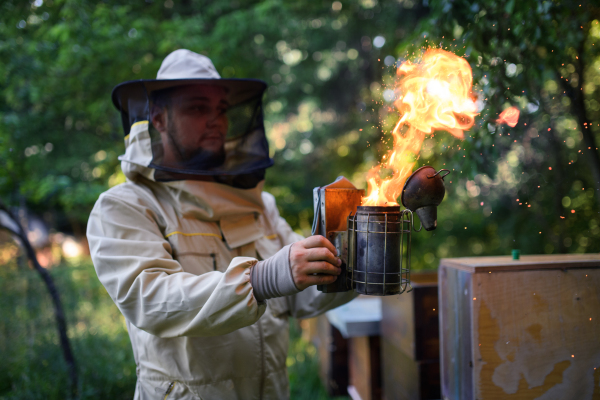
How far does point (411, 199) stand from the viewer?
4.73 feet

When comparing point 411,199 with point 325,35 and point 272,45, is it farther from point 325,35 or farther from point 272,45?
point 325,35

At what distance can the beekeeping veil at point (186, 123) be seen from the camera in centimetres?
196

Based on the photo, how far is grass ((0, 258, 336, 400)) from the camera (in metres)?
3.29

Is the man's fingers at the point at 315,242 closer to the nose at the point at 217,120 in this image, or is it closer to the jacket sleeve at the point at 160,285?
the jacket sleeve at the point at 160,285

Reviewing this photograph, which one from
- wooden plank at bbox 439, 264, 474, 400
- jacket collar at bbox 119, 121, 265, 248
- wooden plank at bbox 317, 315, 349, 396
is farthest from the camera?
wooden plank at bbox 317, 315, 349, 396

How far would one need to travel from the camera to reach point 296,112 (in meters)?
7.93

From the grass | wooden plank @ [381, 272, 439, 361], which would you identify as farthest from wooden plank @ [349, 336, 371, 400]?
wooden plank @ [381, 272, 439, 361]

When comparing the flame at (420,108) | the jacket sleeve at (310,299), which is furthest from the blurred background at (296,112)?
the jacket sleeve at (310,299)

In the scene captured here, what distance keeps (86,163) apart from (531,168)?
634 centimetres

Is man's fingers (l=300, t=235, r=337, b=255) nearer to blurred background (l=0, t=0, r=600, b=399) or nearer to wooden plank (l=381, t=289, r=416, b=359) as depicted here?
blurred background (l=0, t=0, r=600, b=399)

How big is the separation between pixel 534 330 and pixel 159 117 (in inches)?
82.9

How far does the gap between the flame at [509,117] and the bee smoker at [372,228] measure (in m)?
0.95

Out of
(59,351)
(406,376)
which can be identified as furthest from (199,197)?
(59,351)

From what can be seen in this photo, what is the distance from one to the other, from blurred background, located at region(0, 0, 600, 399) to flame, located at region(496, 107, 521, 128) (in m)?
0.05
